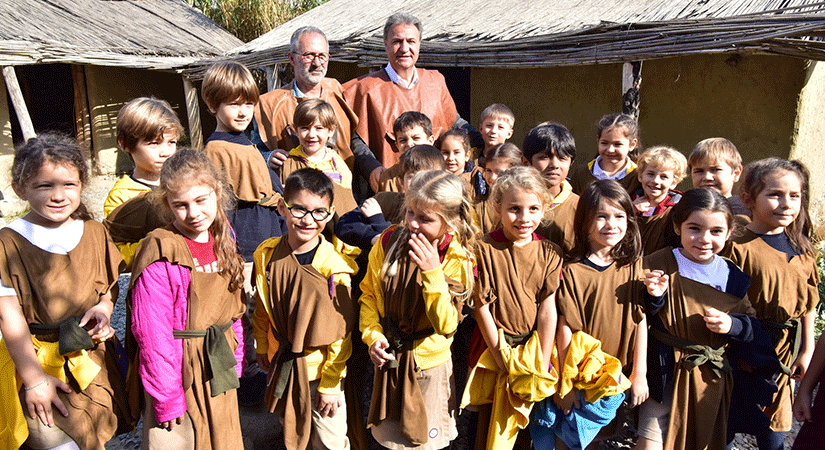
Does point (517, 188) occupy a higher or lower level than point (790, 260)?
higher

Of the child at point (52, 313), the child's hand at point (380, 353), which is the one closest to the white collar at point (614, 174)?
the child's hand at point (380, 353)

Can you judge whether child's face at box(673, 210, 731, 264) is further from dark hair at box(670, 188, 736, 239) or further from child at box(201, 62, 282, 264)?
child at box(201, 62, 282, 264)

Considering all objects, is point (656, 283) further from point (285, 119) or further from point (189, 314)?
point (285, 119)

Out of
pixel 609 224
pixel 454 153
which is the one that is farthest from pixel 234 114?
→ pixel 609 224

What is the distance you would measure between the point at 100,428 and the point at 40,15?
33.3 ft

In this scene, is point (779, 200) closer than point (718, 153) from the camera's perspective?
Yes

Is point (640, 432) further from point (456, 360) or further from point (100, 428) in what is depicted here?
point (100, 428)

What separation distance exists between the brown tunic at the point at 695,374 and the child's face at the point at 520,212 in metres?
0.61

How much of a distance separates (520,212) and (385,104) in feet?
6.42

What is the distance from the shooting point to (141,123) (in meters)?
2.46

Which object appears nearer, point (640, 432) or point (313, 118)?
→ point (640, 432)

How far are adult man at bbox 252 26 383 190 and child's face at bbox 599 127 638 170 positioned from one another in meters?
1.35

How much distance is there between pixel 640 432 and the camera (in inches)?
93.6

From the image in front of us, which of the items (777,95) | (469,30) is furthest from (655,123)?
(469,30)
